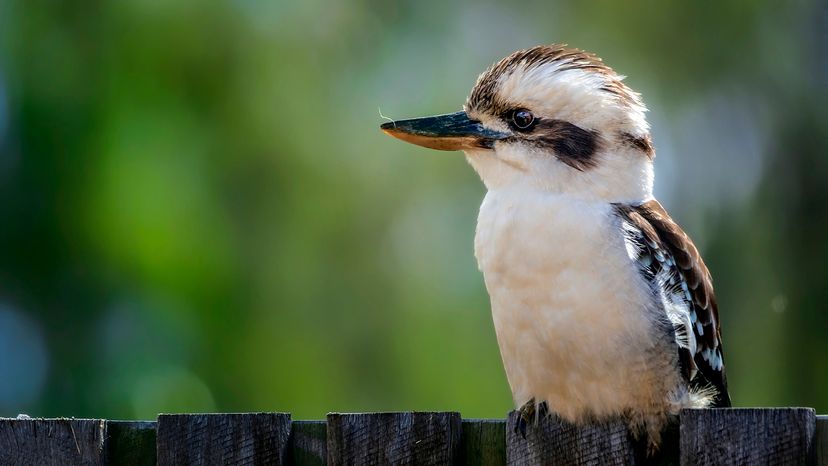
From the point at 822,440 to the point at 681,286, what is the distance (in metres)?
0.95

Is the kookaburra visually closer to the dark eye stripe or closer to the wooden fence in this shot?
the dark eye stripe

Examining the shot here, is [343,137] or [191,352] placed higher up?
[343,137]

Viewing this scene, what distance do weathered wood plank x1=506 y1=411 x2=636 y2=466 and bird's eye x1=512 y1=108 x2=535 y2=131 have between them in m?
1.08

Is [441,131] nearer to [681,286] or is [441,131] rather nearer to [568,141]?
[568,141]

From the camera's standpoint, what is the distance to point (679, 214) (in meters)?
7.71

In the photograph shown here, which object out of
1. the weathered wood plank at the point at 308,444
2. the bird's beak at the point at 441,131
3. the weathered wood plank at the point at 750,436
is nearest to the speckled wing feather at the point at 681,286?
the bird's beak at the point at 441,131

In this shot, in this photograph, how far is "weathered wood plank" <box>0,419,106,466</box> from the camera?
2.11 m

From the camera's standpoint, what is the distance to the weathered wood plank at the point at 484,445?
81.9 inches

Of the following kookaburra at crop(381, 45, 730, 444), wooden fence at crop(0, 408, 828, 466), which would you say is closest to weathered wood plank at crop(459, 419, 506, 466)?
wooden fence at crop(0, 408, 828, 466)

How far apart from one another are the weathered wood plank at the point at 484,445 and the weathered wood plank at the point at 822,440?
0.54 metres

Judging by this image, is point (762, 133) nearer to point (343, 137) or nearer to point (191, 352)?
point (343, 137)

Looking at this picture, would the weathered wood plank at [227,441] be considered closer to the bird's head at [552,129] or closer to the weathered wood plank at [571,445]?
the weathered wood plank at [571,445]

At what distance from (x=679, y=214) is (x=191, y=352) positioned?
3.39 m

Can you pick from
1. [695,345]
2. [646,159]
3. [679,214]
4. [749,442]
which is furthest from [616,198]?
[679,214]
